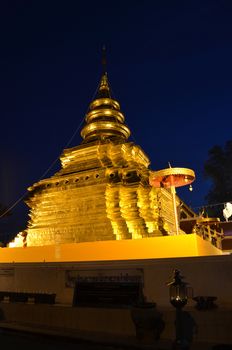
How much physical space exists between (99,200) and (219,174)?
91.8 feet

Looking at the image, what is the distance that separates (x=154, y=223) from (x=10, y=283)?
562 centimetres

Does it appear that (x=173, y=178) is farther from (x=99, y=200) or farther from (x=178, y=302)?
(x=178, y=302)

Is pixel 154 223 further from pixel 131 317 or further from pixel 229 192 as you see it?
pixel 229 192

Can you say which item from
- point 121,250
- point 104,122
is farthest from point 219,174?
point 121,250

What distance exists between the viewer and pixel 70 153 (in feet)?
50.1

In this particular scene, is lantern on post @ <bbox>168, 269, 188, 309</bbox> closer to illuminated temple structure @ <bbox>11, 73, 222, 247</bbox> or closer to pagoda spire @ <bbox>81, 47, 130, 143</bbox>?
illuminated temple structure @ <bbox>11, 73, 222, 247</bbox>

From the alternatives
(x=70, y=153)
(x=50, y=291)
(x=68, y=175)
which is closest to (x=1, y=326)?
(x=50, y=291)

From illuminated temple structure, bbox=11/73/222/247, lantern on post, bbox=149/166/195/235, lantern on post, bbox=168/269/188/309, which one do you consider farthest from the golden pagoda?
lantern on post, bbox=168/269/188/309

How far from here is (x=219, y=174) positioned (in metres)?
36.4

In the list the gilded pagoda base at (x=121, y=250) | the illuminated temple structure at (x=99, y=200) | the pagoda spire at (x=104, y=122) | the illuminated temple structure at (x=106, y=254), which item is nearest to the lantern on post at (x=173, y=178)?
the illuminated temple structure at (x=106, y=254)

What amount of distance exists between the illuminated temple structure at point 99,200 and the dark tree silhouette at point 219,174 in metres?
22.5

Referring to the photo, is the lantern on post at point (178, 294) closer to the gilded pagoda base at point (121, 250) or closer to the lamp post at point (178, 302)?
the lamp post at point (178, 302)

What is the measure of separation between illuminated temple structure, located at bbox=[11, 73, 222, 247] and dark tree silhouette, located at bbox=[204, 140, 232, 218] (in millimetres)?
22452

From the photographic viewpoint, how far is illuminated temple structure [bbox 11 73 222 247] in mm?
11367
